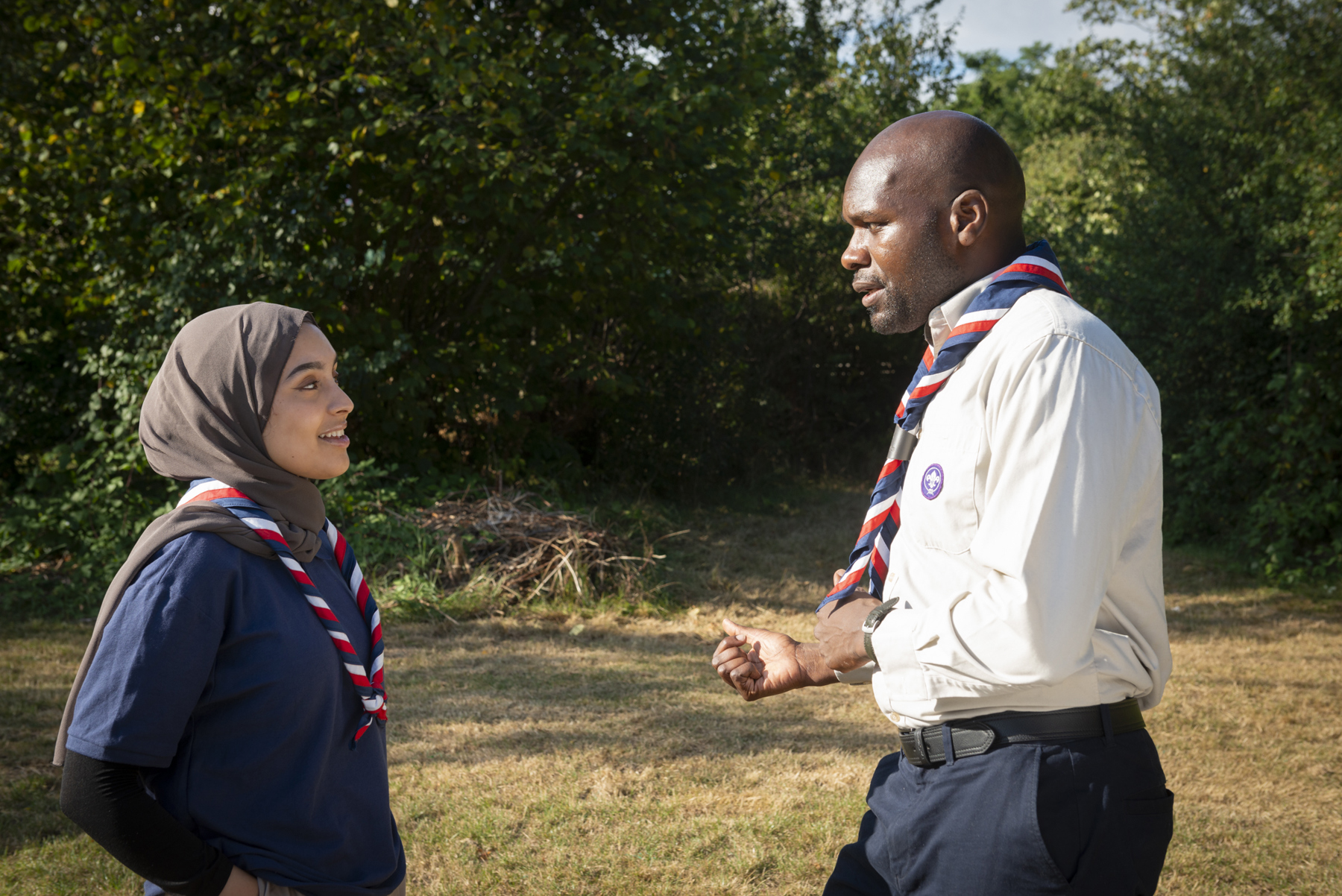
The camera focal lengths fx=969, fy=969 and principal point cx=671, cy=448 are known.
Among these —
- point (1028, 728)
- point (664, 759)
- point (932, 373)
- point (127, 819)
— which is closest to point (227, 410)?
point (127, 819)

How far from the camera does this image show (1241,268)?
9.35 metres

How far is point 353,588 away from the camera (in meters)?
2.06

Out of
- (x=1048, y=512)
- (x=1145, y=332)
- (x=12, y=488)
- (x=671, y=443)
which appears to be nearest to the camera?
(x=1048, y=512)

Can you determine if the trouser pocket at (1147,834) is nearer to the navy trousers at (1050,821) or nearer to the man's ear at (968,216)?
the navy trousers at (1050,821)

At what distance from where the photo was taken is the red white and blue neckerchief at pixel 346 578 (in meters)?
1.77

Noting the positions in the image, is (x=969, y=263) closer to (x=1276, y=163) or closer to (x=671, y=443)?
(x=1276, y=163)

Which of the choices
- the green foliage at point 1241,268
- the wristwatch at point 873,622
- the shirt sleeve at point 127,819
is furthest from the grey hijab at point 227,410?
the green foliage at point 1241,268

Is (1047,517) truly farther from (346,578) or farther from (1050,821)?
(346,578)

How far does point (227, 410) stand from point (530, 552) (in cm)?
641

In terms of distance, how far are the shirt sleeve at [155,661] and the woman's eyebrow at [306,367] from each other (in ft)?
1.21

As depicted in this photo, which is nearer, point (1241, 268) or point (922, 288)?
point (922, 288)

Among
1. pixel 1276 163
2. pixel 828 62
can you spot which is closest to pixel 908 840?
pixel 1276 163

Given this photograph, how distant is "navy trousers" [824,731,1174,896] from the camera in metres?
1.56

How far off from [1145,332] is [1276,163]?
2.23 metres
